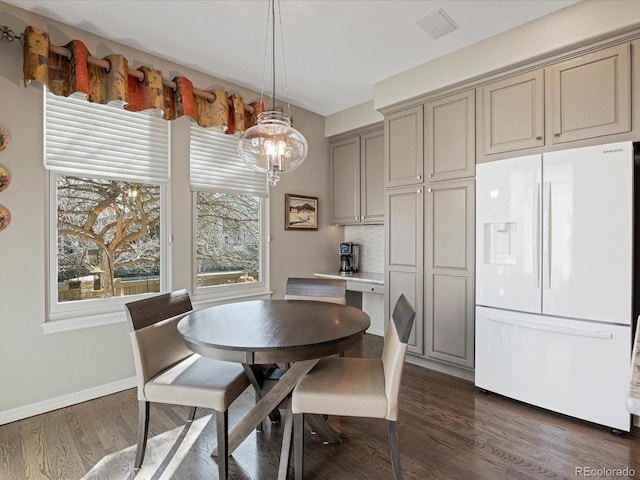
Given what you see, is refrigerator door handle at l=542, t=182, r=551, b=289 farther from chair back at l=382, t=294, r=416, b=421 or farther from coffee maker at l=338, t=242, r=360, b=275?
coffee maker at l=338, t=242, r=360, b=275

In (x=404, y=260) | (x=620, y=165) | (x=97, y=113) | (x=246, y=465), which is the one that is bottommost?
(x=246, y=465)

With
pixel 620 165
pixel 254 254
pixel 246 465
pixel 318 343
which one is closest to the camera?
pixel 318 343

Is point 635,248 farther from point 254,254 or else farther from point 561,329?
point 254,254

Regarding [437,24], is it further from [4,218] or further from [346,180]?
[4,218]

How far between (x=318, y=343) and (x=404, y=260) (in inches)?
78.6

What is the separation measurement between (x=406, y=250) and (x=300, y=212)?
144 centimetres

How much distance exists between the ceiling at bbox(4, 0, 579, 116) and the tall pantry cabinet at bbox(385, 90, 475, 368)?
0.54 m

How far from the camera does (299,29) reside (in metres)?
2.54

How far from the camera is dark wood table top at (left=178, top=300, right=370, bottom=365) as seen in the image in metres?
1.44

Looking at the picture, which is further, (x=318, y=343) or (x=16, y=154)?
(x=16, y=154)

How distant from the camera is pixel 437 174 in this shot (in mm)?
3025

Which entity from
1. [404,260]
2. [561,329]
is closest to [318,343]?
[561,329]

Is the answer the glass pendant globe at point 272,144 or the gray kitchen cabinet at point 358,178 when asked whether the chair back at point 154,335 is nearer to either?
the glass pendant globe at point 272,144

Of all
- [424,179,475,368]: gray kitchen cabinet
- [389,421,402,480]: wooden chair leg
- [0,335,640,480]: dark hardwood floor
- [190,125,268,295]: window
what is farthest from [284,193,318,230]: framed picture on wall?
[389,421,402,480]: wooden chair leg
